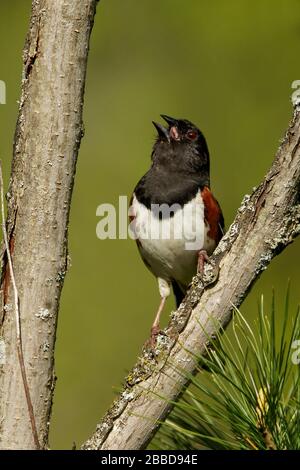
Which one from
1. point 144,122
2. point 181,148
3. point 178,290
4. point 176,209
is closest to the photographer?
point 176,209

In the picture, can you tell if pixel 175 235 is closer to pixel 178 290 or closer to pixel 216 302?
pixel 178 290

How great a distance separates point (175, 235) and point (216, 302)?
1179 mm

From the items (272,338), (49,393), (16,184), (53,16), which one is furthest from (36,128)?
(272,338)

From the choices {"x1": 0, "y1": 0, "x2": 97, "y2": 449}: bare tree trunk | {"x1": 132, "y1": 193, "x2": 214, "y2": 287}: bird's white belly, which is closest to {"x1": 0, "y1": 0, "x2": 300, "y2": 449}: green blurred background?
{"x1": 132, "y1": 193, "x2": 214, "y2": 287}: bird's white belly

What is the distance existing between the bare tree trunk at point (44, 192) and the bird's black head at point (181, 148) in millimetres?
1346

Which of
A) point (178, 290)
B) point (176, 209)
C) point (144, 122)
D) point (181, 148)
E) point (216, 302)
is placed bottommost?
point (178, 290)

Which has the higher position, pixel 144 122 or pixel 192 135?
pixel 144 122

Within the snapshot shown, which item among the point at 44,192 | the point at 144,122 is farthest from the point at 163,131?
the point at 44,192

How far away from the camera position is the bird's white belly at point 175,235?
297 cm

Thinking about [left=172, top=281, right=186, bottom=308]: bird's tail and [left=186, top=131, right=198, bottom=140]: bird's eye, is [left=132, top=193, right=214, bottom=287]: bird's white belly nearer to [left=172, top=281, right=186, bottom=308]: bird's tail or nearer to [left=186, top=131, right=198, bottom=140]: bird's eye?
[left=172, top=281, right=186, bottom=308]: bird's tail

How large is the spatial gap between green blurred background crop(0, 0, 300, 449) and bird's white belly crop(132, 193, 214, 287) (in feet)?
Result: 4.15

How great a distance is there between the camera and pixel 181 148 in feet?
10.6

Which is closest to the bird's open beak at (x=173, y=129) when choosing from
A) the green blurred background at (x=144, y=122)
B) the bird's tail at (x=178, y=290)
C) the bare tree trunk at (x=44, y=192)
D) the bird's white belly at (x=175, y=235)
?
the bird's white belly at (x=175, y=235)

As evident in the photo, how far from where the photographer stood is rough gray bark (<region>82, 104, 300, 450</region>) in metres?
1.77
